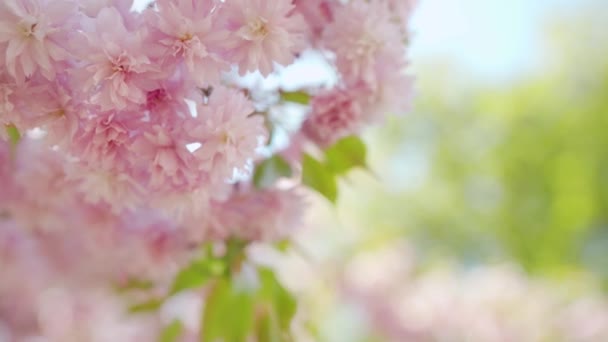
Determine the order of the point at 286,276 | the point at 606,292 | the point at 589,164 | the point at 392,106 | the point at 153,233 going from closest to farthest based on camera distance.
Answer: the point at 392,106, the point at 153,233, the point at 286,276, the point at 606,292, the point at 589,164

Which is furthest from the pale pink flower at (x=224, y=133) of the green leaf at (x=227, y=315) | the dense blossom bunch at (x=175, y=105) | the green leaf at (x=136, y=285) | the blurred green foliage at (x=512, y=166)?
the blurred green foliage at (x=512, y=166)

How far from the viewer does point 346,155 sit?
650 mm

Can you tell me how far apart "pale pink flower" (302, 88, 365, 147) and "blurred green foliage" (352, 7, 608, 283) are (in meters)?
2.32

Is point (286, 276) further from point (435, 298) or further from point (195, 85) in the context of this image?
point (195, 85)

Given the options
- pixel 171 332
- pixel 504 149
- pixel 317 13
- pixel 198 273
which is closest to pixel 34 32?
pixel 317 13

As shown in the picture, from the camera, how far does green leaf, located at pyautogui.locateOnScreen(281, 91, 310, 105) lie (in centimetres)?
61

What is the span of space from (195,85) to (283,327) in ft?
1.03

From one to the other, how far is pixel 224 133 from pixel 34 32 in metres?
0.12

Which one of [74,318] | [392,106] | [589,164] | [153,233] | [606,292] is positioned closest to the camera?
[392,106]

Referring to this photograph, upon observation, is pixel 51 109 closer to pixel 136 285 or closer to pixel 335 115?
pixel 335 115

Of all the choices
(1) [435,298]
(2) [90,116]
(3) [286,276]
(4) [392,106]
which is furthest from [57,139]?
(1) [435,298]

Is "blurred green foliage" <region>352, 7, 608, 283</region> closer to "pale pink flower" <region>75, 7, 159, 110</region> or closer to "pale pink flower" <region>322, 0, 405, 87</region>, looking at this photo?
"pale pink flower" <region>322, 0, 405, 87</region>

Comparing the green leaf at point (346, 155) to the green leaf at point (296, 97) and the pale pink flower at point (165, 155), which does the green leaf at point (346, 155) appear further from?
the pale pink flower at point (165, 155)

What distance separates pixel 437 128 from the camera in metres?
3.20
